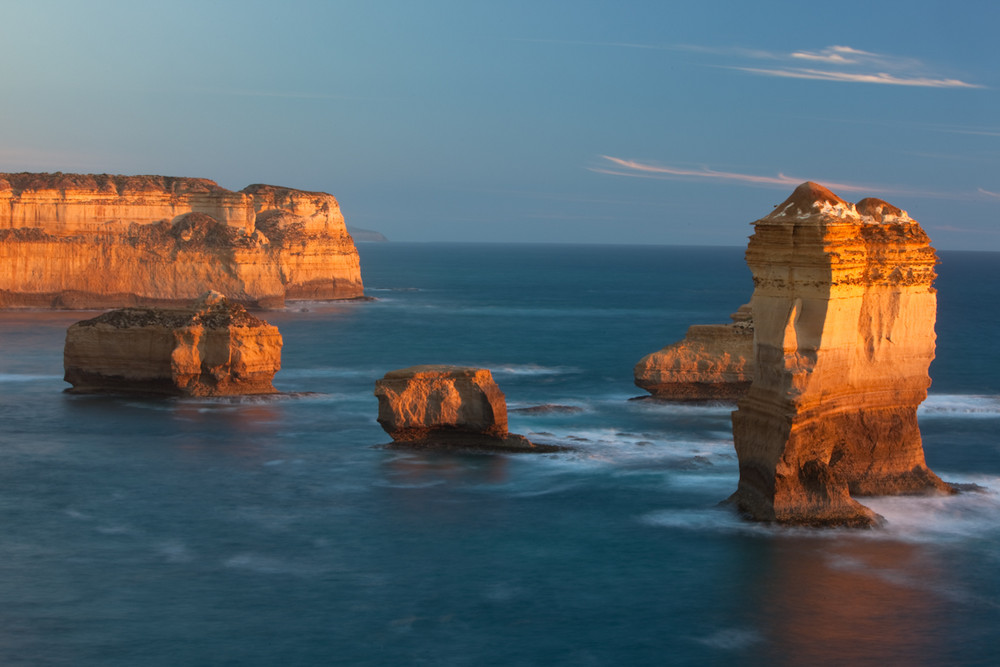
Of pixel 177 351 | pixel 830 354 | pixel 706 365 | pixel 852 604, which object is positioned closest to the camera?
pixel 852 604

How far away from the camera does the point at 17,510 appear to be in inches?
1062

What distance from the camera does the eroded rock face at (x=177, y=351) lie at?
1617 inches

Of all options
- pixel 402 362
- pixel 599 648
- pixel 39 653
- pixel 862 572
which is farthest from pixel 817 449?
pixel 402 362

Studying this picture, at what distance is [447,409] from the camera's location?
31578mm

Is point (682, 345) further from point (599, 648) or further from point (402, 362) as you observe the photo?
point (599, 648)

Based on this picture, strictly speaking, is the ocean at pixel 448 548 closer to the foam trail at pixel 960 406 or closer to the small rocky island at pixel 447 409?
the foam trail at pixel 960 406

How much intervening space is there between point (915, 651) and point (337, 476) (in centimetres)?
1601

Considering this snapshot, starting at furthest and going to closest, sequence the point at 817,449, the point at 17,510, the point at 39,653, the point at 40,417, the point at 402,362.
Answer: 1. the point at 402,362
2. the point at 40,417
3. the point at 17,510
4. the point at 817,449
5. the point at 39,653

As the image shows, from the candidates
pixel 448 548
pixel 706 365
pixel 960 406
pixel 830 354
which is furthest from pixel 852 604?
pixel 960 406

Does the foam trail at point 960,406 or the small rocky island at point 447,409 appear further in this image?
the foam trail at point 960,406

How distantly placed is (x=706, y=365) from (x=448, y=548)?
62.5 feet

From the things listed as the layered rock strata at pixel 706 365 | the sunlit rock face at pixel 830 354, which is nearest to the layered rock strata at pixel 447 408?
the sunlit rock face at pixel 830 354

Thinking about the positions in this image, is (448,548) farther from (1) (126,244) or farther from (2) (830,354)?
(1) (126,244)

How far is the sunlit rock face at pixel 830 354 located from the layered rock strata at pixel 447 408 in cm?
814
